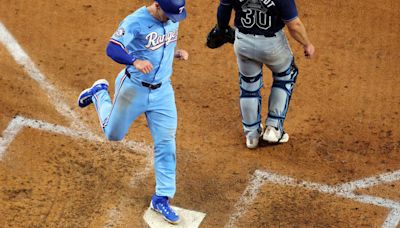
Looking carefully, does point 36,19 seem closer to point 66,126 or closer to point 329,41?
point 66,126

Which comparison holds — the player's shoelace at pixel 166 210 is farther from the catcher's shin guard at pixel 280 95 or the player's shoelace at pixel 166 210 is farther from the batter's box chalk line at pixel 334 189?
the catcher's shin guard at pixel 280 95

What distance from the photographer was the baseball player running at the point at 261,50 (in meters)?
8.33

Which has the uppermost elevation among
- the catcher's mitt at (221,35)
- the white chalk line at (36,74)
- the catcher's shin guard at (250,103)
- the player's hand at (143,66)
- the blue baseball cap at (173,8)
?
the blue baseball cap at (173,8)

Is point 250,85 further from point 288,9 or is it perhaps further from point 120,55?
point 120,55

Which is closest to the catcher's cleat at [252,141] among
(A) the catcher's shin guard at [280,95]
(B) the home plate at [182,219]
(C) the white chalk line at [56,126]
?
(A) the catcher's shin guard at [280,95]

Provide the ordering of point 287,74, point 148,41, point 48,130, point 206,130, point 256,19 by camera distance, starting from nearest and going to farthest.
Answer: point 148,41, point 256,19, point 287,74, point 48,130, point 206,130

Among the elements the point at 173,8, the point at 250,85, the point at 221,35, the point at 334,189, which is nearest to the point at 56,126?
the point at 221,35

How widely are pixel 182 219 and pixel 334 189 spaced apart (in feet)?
5.32

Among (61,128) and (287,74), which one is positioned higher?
(287,74)

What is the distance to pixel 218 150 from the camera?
9.22 m

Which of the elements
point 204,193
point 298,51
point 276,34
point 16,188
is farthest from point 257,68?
point 16,188

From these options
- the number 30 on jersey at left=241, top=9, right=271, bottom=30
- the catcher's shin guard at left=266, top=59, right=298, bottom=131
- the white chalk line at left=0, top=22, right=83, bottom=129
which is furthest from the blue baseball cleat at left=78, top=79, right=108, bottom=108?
the catcher's shin guard at left=266, top=59, right=298, bottom=131

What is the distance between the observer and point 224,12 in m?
8.67

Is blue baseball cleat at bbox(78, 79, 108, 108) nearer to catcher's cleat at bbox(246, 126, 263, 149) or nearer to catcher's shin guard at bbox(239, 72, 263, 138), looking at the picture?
catcher's shin guard at bbox(239, 72, 263, 138)
